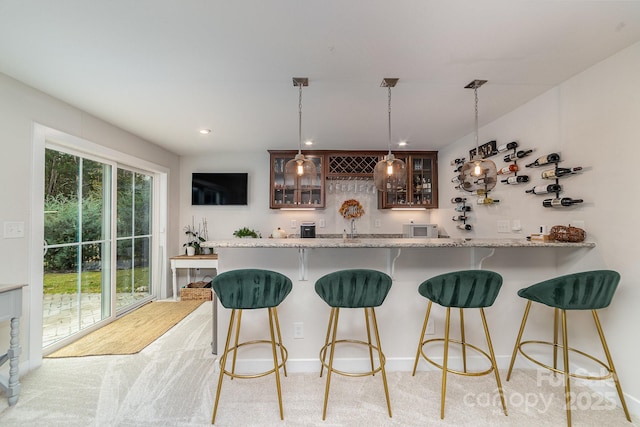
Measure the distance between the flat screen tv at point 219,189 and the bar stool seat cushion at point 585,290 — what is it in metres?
3.84

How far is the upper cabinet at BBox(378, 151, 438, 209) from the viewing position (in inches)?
167

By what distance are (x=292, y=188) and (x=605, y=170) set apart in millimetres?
3362

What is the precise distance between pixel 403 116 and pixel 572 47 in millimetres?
1333

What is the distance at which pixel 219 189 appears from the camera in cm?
445

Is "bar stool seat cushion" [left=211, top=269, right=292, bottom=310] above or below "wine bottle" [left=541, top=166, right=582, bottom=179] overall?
below

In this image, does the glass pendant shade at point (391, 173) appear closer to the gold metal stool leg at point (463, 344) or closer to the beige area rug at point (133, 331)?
the gold metal stool leg at point (463, 344)

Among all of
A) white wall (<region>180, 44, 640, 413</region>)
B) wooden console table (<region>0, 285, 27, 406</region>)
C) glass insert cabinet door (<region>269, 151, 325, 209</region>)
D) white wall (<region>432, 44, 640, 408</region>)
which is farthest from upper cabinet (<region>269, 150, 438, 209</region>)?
wooden console table (<region>0, 285, 27, 406</region>)

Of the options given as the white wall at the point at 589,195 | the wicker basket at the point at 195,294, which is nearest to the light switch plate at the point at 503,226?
the white wall at the point at 589,195

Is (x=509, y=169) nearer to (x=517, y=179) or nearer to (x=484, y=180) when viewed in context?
(x=517, y=179)

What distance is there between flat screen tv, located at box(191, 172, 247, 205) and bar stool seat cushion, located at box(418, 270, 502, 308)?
3337 mm

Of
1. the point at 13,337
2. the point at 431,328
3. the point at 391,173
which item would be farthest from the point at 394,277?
the point at 13,337

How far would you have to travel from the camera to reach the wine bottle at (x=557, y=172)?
2.04 m

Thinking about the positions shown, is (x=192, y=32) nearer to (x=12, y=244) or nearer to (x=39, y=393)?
(x=12, y=244)

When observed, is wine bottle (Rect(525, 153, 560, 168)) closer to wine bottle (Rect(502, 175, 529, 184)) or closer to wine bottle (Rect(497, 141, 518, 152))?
wine bottle (Rect(502, 175, 529, 184))
